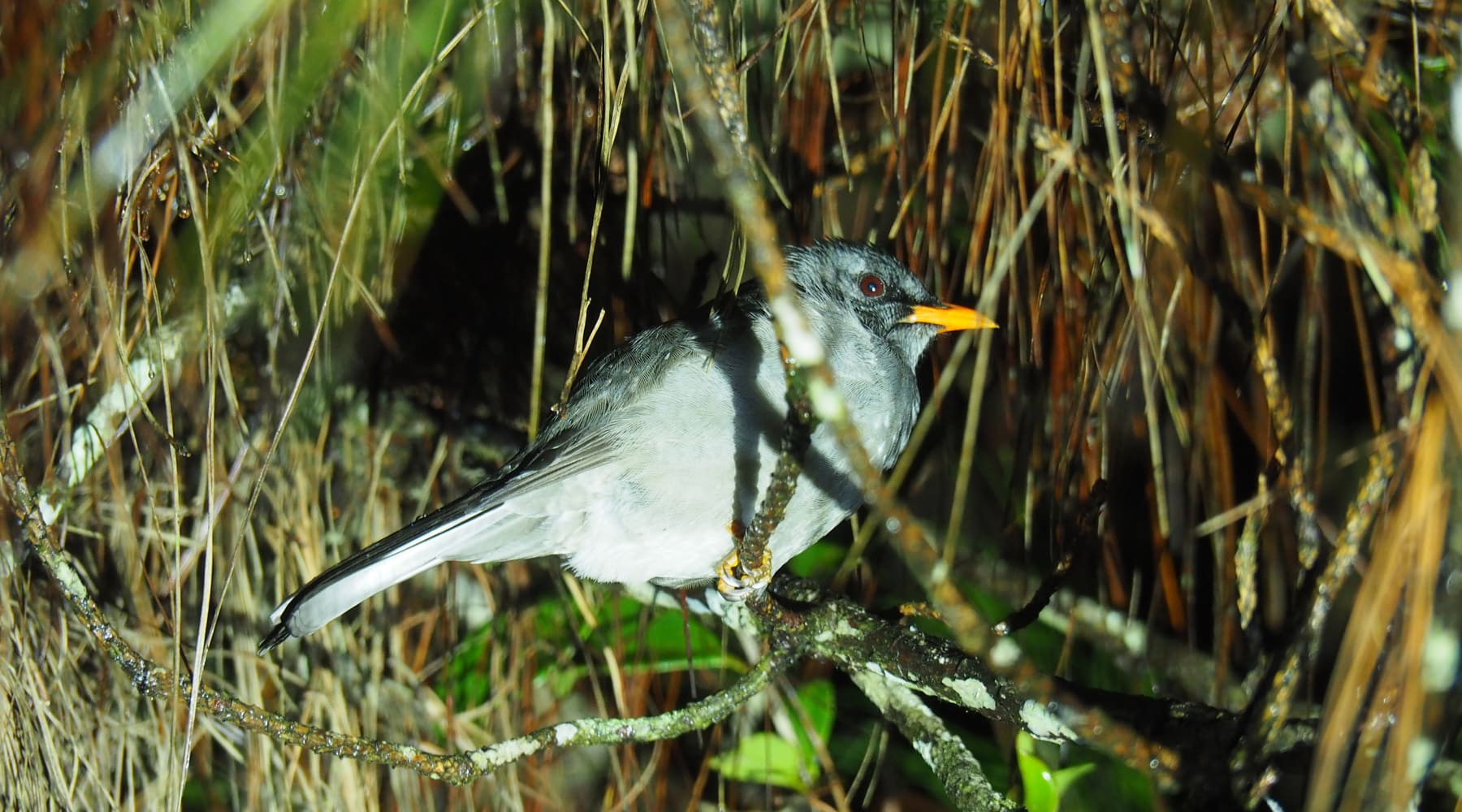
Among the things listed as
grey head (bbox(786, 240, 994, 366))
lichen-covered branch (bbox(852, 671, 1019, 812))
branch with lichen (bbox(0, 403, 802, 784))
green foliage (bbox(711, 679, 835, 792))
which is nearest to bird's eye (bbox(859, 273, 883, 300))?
grey head (bbox(786, 240, 994, 366))

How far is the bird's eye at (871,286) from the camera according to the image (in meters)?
2.47

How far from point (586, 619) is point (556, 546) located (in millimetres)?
402

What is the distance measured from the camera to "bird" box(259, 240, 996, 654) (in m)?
2.17

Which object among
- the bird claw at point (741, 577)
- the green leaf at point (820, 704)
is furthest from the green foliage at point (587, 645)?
the bird claw at point (741, 577)

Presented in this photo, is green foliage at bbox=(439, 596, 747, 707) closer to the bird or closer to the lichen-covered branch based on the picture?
the bird

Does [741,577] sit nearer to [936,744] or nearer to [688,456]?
[688,456]

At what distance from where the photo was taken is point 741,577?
2104 millimetres

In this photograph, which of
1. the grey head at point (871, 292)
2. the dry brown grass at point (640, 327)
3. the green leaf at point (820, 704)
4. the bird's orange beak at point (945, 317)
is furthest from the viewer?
the green leaf at point (820, 704)

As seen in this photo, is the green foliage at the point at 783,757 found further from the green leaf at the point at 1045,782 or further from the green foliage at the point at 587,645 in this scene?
the green leaf at the point at 1045,782

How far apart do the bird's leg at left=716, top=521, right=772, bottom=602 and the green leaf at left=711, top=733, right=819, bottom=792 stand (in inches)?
19.3

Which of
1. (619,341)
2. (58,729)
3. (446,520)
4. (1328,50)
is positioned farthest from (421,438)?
(1328,50)

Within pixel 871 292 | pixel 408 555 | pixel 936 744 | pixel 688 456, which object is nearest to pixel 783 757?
pixel 936 744

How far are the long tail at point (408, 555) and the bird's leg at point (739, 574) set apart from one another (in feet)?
1.57

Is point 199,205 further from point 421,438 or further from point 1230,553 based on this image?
point 1230,553
